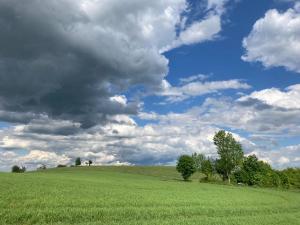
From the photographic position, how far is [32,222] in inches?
980

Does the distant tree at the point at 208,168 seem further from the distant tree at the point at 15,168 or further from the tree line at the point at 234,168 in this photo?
the distant tree at the point at 15,168

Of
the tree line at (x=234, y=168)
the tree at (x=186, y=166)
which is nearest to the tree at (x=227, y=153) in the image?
the tree line at (x=234, y=168)

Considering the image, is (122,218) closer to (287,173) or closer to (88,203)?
(88,203)

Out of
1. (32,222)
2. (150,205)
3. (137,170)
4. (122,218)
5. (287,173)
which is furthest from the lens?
(137,170)

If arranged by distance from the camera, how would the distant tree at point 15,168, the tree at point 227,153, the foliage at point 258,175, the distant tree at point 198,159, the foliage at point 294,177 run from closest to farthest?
the foliage at point 258,175, the foliage at point 294,177, the tree at point 227,153, the distant tree at point 198,159, the distant tree at point 15,168

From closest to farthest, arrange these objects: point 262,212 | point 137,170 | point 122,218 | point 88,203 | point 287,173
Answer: point 122,218
point 88,203
point 262,212
point 287,173
point 137,170

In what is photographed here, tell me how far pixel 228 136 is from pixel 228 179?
14337 millimetres

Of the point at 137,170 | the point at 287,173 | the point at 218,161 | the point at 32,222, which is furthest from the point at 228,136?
the point at 32,222

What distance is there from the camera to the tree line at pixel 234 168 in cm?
12975

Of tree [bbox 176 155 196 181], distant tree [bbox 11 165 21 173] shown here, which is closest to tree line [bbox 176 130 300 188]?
tree [bbox 176 155 196 181]

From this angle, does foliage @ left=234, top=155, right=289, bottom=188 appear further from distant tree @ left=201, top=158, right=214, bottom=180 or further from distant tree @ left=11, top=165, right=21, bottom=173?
distant tree @ left=11, top=165, right=21, bottom=173

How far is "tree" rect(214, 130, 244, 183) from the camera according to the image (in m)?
138

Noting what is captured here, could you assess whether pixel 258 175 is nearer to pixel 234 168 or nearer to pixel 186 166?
pixel 234 168

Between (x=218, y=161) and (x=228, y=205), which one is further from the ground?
(x=218, y=161)
